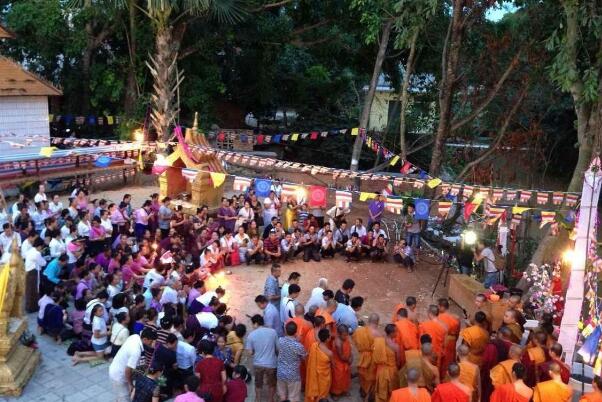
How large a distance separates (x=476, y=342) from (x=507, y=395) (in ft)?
4.56

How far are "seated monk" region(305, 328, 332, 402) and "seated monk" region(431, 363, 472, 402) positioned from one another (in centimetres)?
158

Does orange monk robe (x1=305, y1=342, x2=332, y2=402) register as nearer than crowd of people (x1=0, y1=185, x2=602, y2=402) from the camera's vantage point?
No

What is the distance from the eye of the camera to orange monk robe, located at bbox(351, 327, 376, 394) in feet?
26.7

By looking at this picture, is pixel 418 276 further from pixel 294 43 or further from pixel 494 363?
pixel 294 43

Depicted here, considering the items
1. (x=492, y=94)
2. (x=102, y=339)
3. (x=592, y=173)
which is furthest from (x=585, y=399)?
(x=492, y=94)

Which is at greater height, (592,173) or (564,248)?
(592,173)

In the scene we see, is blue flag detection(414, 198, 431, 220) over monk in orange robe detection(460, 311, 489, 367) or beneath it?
over

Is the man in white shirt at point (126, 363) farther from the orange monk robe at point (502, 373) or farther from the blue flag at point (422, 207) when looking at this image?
the blue flag at point (422, 207)

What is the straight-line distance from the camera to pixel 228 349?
7816mm

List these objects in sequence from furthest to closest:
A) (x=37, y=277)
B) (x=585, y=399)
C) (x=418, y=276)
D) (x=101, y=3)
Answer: (x=101, y=3) < (x=418, y=276) < (x=37, y=277) < (x=585, y=399)

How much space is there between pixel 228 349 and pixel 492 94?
11152 mm

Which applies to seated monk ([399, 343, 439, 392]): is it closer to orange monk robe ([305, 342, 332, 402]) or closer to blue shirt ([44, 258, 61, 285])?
orange monk robe ([305, 342, 332, 402])

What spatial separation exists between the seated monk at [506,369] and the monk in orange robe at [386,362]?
128 cm

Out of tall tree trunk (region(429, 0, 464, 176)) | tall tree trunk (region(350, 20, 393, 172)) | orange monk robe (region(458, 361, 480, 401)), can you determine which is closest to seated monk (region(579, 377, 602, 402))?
orange monk robe (region(458, 361, 480, 401))
